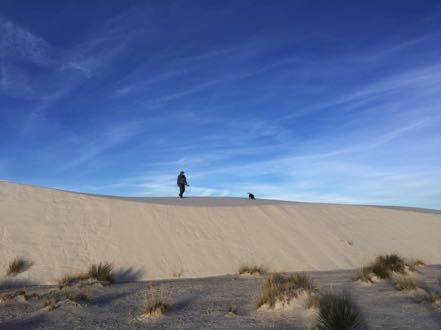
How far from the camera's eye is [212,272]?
14.0 metres

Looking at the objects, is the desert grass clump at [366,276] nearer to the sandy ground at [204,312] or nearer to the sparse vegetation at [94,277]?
the sandy ground at [204,312]

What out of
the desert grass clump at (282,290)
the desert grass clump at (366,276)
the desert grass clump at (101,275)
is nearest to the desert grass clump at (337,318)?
the desert grass clump at (282,290)

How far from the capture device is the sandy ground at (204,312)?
19.6 feet

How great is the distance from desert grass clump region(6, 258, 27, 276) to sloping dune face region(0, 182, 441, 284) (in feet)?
0.60

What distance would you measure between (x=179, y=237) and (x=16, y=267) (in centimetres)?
578

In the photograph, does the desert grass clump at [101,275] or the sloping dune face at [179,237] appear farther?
the sloping dune face at [179,237]

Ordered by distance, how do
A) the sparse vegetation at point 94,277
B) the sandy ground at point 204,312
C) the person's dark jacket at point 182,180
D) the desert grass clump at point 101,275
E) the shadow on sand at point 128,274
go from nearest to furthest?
the sandy ground at point 204,312 → the sparse vegetation at point 94,277 → the desert grass clump at point 101,275 → the shadow on sand at point 128,274 → the person's dark jacket at point 182,180

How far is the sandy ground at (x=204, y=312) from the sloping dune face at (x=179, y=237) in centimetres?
493

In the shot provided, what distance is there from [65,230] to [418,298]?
11.3m

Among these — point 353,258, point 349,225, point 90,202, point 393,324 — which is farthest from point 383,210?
point 393,324

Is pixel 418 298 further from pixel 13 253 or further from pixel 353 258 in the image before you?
pixel 13 253

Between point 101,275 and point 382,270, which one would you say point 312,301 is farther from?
point 101,275

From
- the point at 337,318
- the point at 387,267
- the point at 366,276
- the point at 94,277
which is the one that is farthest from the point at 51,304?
the point at 387,267

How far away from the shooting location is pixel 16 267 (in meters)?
12.0
